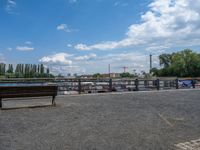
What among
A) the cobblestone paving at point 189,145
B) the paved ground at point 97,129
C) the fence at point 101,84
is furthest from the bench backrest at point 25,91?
the fence at point 101,84

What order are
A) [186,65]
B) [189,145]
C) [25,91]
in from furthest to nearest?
[186,65]
[25,91]
[189,145]

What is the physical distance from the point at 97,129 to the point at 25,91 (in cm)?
445

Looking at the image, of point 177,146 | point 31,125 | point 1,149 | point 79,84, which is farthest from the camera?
point 79,84

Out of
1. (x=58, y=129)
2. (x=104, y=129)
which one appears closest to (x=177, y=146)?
(x=104, y=129)

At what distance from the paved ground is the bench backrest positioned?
795 millimetres

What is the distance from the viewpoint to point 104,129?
725 cm

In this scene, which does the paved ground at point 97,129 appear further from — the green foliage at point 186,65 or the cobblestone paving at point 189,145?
the green foliage at point 186,65

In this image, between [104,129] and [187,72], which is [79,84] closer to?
[104,129]

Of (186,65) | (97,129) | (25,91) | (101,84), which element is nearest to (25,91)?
(25,91)

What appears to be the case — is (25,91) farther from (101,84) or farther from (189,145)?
(101,84)

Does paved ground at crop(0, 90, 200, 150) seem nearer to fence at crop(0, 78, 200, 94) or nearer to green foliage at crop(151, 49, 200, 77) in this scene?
fence at crop(0, 78, 200, 94)

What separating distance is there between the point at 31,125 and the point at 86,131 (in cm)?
152

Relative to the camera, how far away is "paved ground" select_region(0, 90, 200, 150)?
234 inches

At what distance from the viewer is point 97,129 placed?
7234mm
